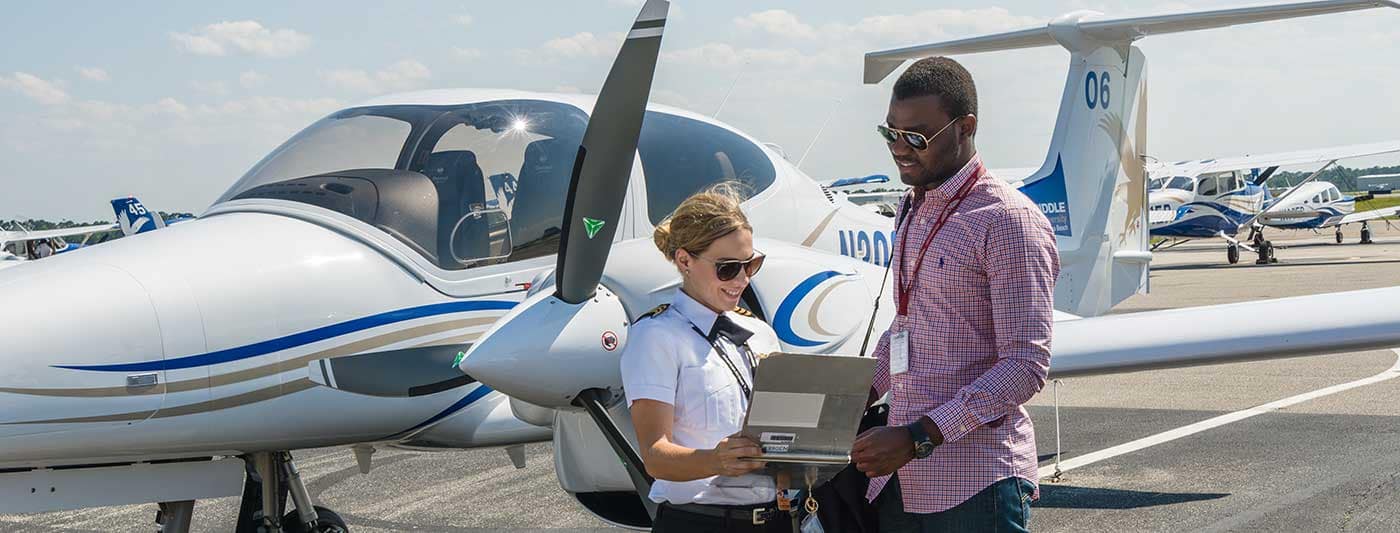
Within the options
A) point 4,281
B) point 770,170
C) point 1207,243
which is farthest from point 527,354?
point 1207,243

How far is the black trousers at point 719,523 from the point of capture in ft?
7.97

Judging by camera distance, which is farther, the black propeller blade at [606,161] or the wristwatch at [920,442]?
the black propeller blade at [606,161]

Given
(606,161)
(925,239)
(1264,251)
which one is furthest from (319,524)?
(1264,251)

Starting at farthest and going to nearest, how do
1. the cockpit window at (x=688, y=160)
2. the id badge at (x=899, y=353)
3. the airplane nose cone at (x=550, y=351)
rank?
1. the cockpit window at (x=688, y=160)
2. the airplane nose cone at (x=550, y=351)
3. the id badge at (x=899, y=353)

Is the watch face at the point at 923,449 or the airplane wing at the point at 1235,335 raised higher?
the watch face at the point at 923,449

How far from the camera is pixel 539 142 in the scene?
5.09m

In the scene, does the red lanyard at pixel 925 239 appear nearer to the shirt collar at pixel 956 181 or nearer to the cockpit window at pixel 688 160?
the shirt collar at pixel 956 181

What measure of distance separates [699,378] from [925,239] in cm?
57

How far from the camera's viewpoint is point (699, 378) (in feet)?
7.87

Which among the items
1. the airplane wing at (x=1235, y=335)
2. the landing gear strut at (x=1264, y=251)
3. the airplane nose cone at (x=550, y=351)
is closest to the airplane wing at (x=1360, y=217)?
the landing gear strut at (x=1264, y=251)

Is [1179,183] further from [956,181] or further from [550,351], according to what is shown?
[956,181]

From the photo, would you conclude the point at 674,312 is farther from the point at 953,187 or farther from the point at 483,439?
the point at 483,439

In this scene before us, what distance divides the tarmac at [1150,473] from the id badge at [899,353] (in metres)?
2.97

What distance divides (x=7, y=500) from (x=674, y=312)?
2.88 m
